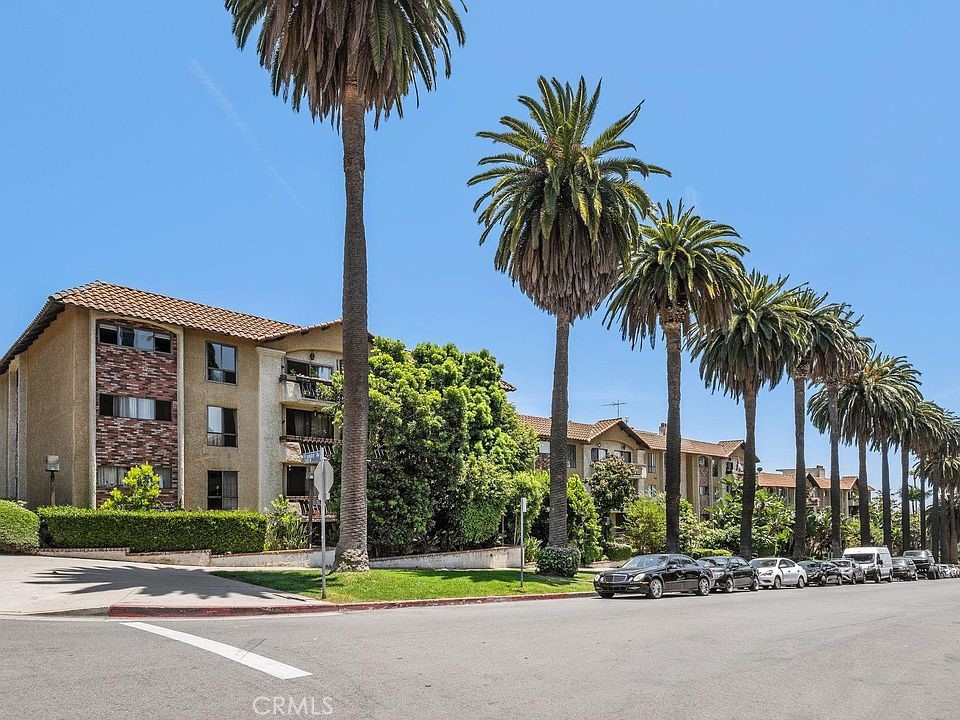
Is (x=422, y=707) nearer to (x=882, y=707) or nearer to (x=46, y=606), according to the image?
(x=882, y=707)

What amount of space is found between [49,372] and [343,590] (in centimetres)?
2228

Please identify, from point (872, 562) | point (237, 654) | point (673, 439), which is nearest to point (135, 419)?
point (673, 439)

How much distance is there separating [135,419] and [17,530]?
9.56 metres

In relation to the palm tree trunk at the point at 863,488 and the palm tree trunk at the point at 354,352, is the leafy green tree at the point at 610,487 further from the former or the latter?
the palm tree trunk at the point at 354,352

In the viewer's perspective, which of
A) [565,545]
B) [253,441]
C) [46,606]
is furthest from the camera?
[253,441]

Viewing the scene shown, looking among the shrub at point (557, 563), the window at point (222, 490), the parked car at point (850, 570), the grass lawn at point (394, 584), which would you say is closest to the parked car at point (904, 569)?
the parked car at point (850, 570)

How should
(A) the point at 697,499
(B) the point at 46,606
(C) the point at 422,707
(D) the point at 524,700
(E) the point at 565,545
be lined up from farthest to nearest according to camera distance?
(A) the point at 697,499
(E) the point at 565,545
(B) the point at 46,606
(D) the point at 524,700
(C) the point at 422,707

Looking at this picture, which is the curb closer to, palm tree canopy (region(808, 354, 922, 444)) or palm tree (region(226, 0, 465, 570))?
palm tree (region(226, 0, 465, 570))

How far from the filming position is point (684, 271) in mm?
38062

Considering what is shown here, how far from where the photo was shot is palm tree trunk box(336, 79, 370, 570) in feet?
79.7

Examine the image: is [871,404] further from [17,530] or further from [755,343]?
[17,530]

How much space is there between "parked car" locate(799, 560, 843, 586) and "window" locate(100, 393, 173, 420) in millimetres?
31894

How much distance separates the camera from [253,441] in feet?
131

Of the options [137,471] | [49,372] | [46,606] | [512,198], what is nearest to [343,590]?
[46,606]
